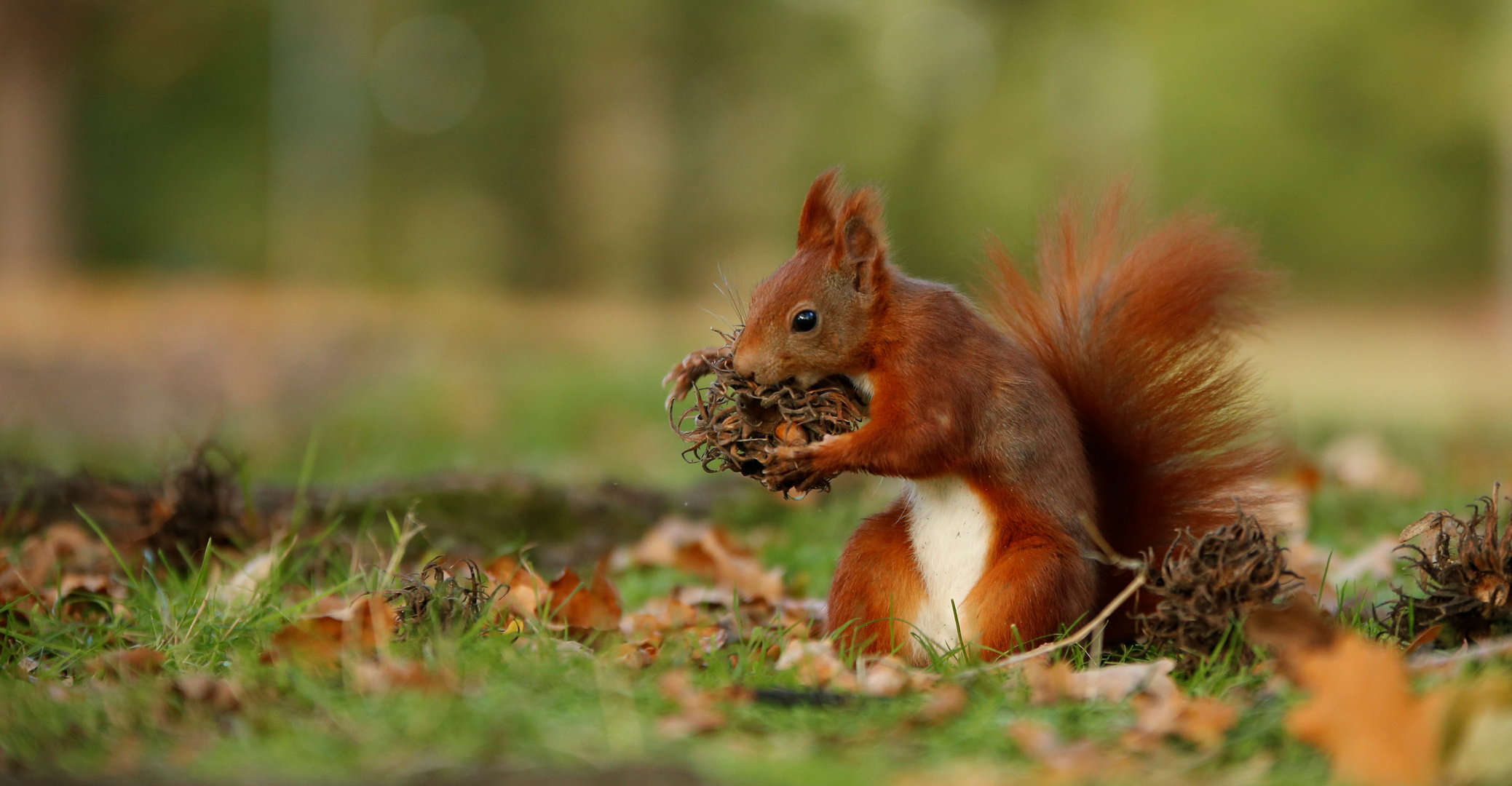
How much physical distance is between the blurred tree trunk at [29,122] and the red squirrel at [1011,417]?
1284cm

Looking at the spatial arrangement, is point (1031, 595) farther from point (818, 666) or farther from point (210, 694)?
point (210, 694)

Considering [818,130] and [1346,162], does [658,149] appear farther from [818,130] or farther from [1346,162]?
[1346,162]

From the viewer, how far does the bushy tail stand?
6.77ft

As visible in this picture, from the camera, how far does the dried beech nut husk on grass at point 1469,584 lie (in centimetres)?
178

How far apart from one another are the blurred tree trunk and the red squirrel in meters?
12.8

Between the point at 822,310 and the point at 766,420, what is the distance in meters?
0.20

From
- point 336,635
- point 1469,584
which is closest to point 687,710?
point 336,635

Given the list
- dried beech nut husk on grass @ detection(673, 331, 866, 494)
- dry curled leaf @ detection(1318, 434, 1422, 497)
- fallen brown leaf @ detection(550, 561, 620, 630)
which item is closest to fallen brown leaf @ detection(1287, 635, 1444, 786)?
dried beech nut husk on grass @ detection(673, 331, 866, 494)

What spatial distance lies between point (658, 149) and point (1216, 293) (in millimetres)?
16051

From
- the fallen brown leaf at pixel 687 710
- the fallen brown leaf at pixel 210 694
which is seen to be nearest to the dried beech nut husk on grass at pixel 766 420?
the fallen brown leaf at pixel 687 710

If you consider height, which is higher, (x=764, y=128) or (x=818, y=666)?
(x=764, y=128)

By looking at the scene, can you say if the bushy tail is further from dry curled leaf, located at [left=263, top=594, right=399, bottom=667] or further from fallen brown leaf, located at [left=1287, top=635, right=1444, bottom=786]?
dry curled leaf, located at [left=263, top=594, right=399, bottom=667]

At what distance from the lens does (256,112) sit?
2072 centimetres

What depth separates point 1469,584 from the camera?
5.91 feet
